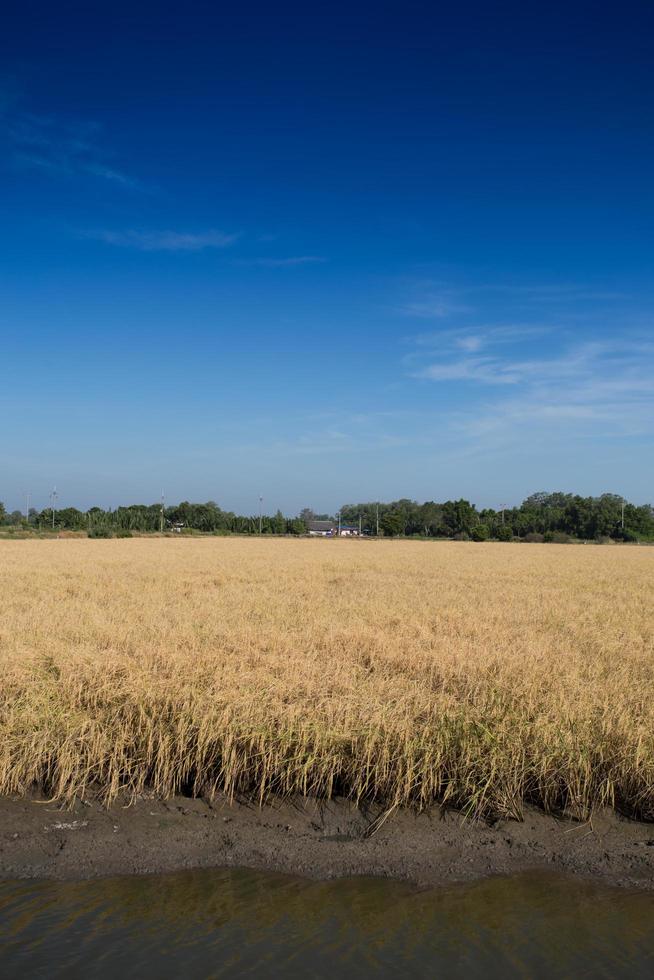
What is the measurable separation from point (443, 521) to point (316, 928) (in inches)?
5750

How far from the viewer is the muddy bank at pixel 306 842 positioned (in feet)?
15.3

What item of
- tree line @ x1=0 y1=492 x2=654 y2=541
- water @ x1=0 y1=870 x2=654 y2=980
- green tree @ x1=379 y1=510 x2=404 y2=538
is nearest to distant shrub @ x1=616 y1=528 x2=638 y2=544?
tree line @ x1=0 y1=492 x2=654 y2=541

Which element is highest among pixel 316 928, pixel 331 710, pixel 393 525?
pixel 393 525

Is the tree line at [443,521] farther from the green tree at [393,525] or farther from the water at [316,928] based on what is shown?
the water at [316,928]

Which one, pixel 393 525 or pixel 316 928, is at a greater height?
pixel 393 525

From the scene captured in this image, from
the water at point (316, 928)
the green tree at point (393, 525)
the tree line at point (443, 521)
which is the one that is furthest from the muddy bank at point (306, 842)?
the green tree at point (393, 525)

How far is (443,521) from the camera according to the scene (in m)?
148

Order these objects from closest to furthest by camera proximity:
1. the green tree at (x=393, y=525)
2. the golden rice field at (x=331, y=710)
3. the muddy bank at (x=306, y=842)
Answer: the muddy bank at (x=306, y=842) < the golden rice field at (x=331, y=710) < the green tree at (x=393, y=525)

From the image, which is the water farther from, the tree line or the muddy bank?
the tree line

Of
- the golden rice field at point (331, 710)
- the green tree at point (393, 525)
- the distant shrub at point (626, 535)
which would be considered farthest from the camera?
the green tree at point (393, 525)

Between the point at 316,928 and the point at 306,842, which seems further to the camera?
the point at 306,842

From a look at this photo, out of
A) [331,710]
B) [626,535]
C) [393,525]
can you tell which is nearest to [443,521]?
[393,525]

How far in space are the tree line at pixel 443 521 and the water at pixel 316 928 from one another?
107m

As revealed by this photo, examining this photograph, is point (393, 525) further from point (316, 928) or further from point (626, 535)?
point (316, 928)
